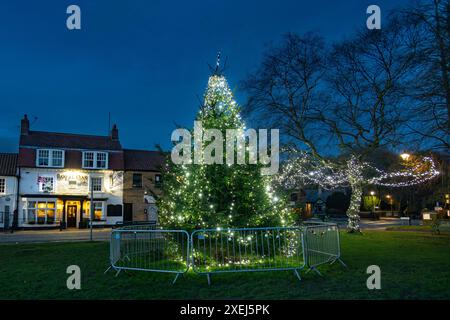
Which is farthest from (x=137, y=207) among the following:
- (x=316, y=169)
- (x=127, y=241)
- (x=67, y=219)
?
(x=127, y=241)

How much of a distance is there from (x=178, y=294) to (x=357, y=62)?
1908 cm

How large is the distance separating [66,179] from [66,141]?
3.98 metres

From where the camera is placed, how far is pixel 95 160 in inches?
1508

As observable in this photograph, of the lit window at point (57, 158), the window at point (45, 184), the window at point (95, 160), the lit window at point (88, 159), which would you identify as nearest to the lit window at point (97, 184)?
the window at point (95, 160)

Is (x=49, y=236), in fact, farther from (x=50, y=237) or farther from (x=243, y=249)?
(x=243, y=249)

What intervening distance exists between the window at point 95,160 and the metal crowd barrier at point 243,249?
28.8 meters

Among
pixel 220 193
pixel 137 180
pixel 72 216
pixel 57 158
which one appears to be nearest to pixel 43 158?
pixel 57 158

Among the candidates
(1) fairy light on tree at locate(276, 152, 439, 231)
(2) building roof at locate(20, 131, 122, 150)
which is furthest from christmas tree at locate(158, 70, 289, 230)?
(2) building roof at locate(20, 131, 122, 150)

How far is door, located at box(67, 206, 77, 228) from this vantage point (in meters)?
37.0

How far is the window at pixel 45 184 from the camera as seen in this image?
3574 centimetres

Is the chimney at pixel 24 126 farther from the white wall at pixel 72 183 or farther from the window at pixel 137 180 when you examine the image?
the window at pixel 137 180

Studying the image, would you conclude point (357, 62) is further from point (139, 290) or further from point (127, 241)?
point (139, 290)

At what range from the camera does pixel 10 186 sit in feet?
114

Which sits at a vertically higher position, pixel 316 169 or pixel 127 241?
pixel 316 169
